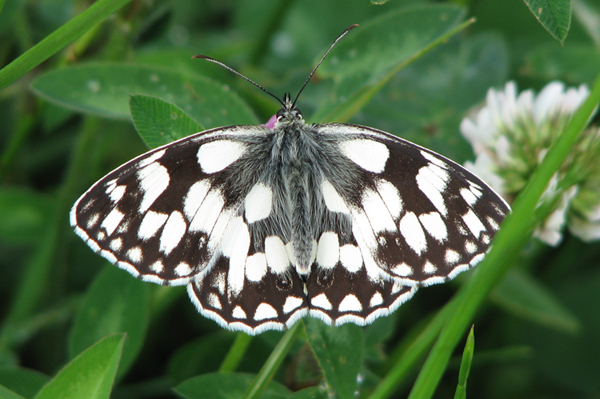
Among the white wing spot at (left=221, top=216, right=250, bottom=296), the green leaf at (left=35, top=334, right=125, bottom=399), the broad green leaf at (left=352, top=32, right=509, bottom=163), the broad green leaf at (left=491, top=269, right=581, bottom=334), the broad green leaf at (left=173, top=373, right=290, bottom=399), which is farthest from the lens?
the broad green leaf at (left=352, top=32, right=509, bottom=163)

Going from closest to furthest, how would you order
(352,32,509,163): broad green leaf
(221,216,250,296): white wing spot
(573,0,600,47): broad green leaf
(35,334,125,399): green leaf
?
(35,334,125,399): green leaf
(221,216,250,296): white wing spot
(352,32,509,163): broad green leaf
(573,0,600,47): broad green leaf

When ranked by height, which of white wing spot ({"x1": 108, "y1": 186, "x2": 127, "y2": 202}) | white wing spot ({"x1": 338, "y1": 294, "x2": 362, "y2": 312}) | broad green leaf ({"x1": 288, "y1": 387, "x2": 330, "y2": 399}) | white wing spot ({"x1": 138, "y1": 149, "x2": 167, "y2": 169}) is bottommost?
broad green leaf ({"x1": 288, "y1": 387, "x2": 330, "y2": 399})

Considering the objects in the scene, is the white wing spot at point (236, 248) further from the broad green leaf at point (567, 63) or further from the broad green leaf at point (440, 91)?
the broad green leaf at point (567, 63)

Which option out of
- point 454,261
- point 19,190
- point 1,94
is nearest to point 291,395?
point 454,261

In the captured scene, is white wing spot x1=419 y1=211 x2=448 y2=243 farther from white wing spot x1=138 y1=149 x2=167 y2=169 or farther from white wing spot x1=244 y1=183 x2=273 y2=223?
white wing spot x1=138 y1=149 x2=167 y2=169

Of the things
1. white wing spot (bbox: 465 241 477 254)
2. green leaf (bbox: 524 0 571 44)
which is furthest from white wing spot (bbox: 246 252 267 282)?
green leaf (bbox: 524 0 571 44)

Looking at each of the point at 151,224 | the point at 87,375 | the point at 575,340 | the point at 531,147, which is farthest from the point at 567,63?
the point at 87,375
